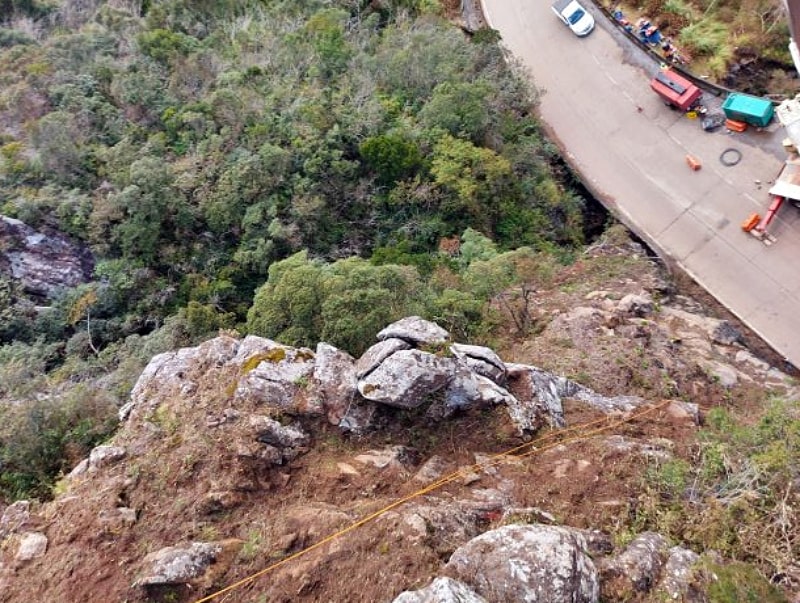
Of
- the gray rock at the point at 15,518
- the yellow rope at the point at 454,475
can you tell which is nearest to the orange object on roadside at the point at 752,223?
the yellow rope at the point at 454,475

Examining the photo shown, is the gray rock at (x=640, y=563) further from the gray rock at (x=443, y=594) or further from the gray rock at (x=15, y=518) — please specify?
the gray rock at (x=15, y=518)

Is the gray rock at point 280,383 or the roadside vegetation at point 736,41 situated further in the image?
the roadside vegetation at point 736,41

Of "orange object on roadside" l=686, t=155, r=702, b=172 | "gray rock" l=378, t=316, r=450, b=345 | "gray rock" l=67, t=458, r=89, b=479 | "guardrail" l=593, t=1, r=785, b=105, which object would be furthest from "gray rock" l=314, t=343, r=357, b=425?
"guardrail" l=593, t=1, r=785, b=105

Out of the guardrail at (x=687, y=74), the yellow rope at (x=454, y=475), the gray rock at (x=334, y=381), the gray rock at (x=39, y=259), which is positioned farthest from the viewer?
the guardrail at (x=687, y=74)

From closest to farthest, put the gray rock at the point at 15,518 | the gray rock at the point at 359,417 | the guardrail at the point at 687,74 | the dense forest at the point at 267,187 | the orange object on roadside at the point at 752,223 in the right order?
the gray rock at the point at 15,518 → the gray rock at the point at 359,417 → the dense forest at the point at 267,187 → the orange object on roadside at the point at 752,223 → the guardrail at the point at 687,74

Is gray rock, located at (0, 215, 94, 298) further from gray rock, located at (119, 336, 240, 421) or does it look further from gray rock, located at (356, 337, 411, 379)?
gray rock, located at (356, 337, 411, 379)

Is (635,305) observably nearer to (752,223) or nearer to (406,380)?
(752,223)

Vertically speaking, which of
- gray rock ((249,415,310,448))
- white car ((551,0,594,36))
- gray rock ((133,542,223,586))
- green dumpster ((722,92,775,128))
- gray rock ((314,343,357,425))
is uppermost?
white car ((551,0,594,36))
